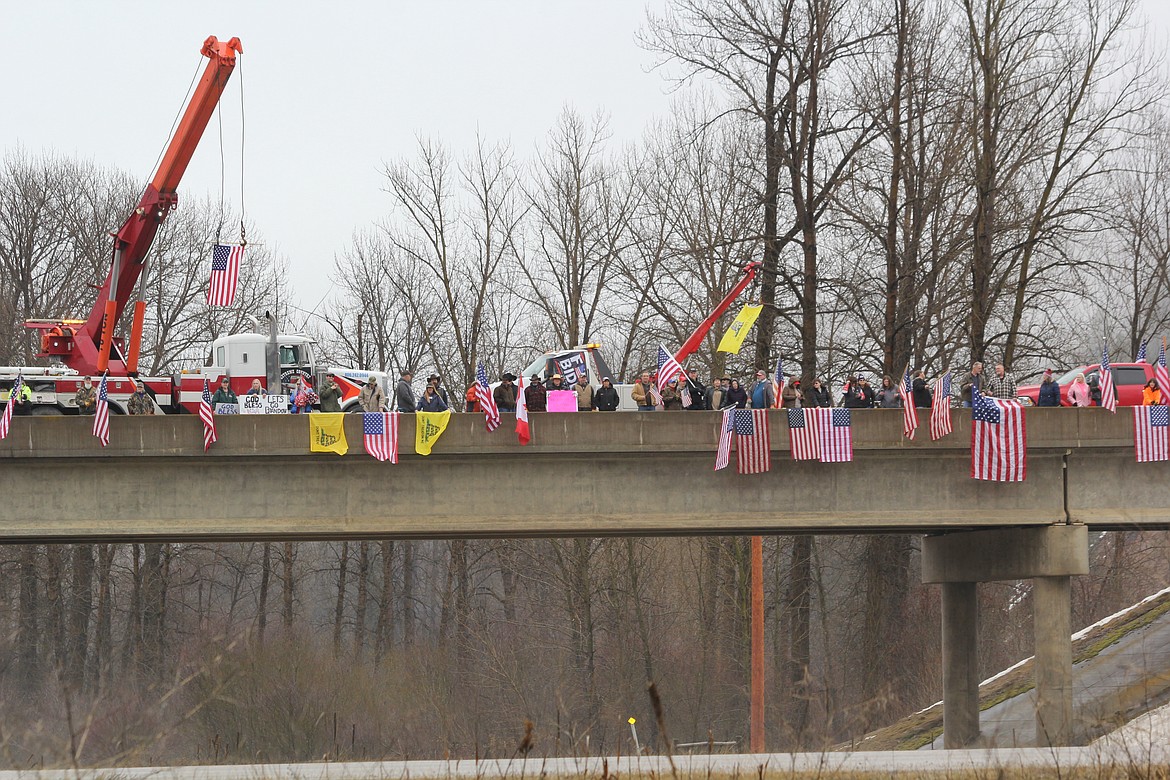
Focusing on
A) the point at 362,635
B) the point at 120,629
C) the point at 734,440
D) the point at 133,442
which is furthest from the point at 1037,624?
the point at 120,629

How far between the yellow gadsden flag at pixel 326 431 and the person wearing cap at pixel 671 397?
241 inches

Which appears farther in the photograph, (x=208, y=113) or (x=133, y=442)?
(x=208, y=113)

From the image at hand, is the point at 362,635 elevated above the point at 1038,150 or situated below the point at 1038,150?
below

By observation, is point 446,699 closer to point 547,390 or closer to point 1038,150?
point 547,390

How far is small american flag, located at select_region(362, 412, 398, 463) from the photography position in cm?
2145

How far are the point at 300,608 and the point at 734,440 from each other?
31557 millimetres

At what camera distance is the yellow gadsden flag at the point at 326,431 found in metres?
21.6

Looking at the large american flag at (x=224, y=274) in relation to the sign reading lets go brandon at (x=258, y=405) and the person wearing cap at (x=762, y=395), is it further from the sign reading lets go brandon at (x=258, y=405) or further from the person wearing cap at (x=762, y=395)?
the person wearing cap at (x=762, y=395)

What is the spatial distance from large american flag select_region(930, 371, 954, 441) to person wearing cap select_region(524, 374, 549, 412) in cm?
700

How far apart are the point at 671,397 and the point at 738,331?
3.18 meters

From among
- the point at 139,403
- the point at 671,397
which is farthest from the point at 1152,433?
the point at 139,403

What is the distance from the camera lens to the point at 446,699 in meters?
40.1

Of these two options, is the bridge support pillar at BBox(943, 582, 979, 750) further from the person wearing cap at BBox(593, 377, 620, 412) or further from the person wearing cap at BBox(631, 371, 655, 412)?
the person wearing cap at BBox(593, 377, 620, 412)

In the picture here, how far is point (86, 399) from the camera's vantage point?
23.0m
